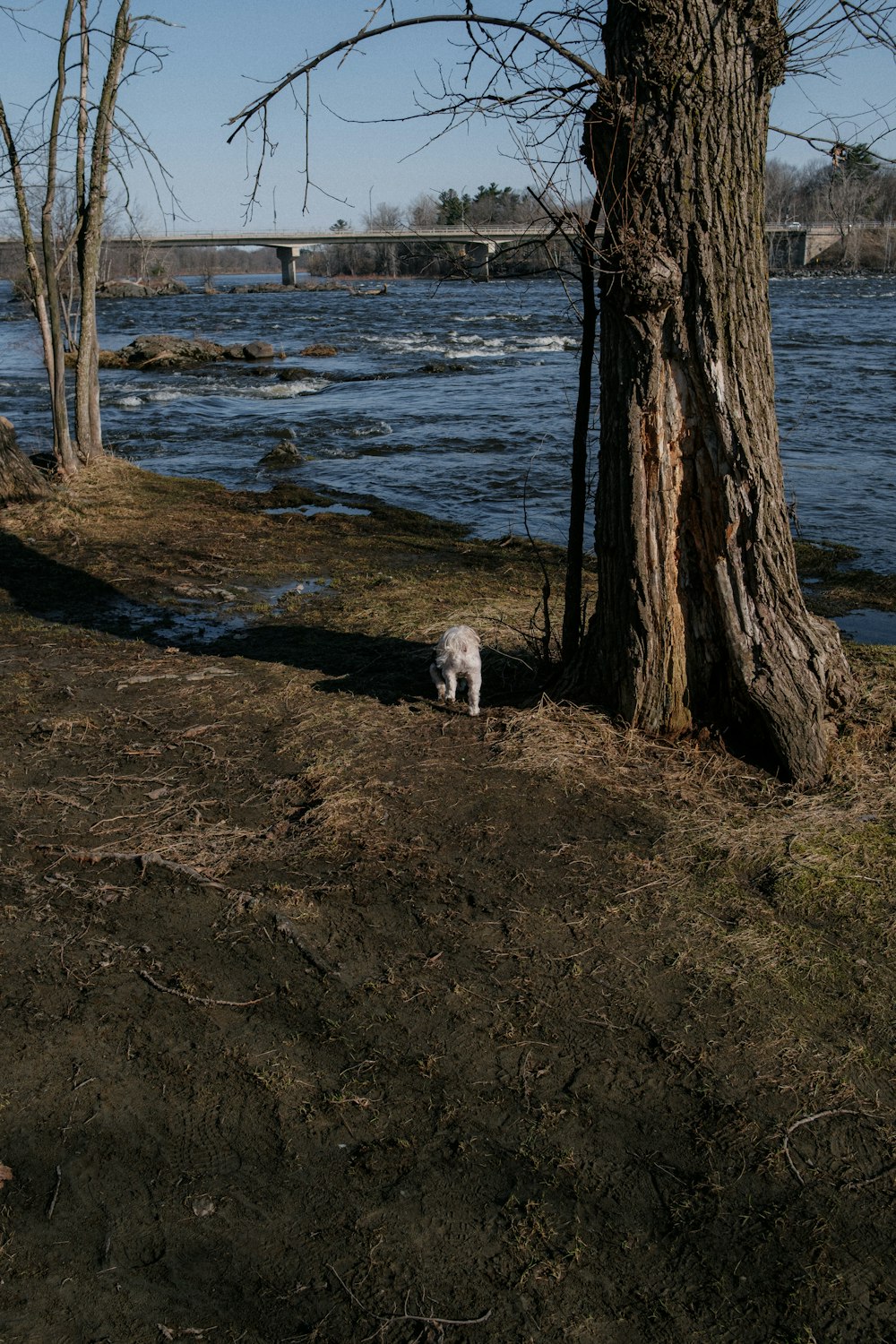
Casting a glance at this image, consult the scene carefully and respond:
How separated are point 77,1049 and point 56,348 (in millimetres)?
9349

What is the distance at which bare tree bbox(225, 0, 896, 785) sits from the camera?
437 cm

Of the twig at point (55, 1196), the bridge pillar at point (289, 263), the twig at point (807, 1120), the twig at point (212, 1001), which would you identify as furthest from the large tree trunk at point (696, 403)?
the bridge pillar at point (289, 263)

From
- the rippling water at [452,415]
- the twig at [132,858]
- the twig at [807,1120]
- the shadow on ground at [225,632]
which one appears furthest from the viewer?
the rippling water at [452,415]

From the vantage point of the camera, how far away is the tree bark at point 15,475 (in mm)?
9969

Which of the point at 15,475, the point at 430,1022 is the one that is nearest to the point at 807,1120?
the point at 430,1022

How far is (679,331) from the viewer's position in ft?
14.9

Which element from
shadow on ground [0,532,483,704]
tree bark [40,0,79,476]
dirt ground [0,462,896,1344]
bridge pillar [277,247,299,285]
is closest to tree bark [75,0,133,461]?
tree bark [40,0,79,476]

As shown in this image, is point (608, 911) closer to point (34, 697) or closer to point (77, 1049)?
point (77, 1049)

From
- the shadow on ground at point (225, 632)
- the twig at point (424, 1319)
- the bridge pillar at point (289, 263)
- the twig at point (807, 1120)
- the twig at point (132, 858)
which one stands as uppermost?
the bridge pillar at point (289, 263)

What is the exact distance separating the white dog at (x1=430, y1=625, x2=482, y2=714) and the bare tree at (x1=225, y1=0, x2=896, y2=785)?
719mm

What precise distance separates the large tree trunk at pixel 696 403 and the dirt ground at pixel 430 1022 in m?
0.34

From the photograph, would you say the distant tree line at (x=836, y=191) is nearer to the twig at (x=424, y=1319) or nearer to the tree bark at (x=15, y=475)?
the twig at (x=424, y=1319)

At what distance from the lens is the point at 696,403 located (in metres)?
4.62

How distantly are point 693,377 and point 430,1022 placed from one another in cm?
298
